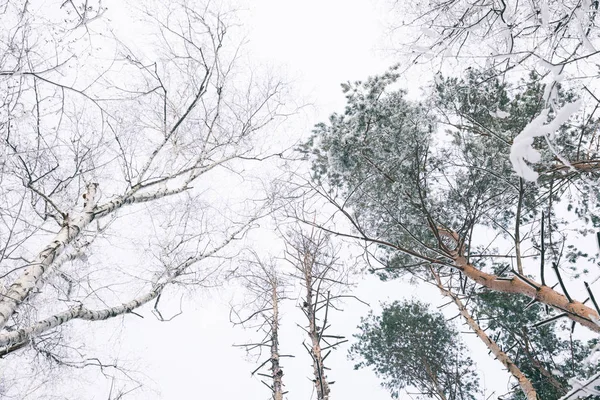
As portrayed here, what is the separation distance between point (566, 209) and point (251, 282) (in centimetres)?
614

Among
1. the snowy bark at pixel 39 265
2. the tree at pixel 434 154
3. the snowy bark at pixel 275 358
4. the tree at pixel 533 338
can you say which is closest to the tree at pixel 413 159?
the tree at pixel 434 154

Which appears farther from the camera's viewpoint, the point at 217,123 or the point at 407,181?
the point at 217,123

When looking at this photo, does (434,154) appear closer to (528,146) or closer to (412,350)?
(528,146)

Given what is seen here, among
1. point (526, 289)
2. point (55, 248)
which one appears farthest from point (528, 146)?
point (55, 248)

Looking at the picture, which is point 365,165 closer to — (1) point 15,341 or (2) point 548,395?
(1) point 15,341

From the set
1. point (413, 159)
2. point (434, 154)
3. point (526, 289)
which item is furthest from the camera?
point (434, 154)

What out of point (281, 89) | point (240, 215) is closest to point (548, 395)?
point (240, 215)

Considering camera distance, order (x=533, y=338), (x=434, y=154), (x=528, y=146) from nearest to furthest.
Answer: (x=528, y=146) < (x=434, y=154) < (x=533, y=338)

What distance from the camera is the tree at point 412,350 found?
32.5 ft

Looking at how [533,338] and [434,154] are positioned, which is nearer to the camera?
[434,154]

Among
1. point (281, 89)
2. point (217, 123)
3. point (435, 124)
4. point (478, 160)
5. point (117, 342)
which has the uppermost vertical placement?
point (281, 89)

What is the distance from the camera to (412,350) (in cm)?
996

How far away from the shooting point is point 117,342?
5.14 m

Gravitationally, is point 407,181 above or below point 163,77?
below
